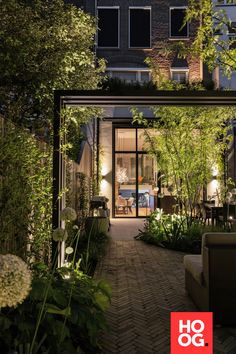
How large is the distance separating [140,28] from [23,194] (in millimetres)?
14967

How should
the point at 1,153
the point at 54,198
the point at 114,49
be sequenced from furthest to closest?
the point at 114,49, the point at 54,198, the point at 1,153

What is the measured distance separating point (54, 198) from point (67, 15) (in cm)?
398

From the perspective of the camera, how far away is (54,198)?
208 inches

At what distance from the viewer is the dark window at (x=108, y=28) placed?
684 inches

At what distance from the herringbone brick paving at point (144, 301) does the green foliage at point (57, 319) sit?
0.34 metres

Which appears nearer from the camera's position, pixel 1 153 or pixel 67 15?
pixel 1 153

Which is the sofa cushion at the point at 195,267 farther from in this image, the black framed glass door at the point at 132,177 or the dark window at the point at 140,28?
the dark window at the point at 140,28

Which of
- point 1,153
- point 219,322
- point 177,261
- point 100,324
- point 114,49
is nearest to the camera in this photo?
point 100,324

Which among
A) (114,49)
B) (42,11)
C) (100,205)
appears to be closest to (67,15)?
(42,11)

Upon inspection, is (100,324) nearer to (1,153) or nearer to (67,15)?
(1,153)

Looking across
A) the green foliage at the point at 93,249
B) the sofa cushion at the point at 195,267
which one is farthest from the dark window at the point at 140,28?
the sofa cushion at the point at 195,267

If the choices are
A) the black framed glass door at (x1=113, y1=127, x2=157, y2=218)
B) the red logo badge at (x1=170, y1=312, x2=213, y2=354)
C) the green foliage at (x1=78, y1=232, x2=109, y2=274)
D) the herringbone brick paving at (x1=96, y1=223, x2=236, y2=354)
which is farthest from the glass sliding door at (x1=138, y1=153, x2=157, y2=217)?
the red logo badge at (x1=170, y1=312, x2=213, y2=354)

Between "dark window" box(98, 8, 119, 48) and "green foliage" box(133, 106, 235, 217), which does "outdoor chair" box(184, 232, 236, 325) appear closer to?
"green foliage" box(133, 106, 235, 217)

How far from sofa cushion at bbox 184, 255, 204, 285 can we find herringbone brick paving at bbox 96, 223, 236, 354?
0.41 meters
